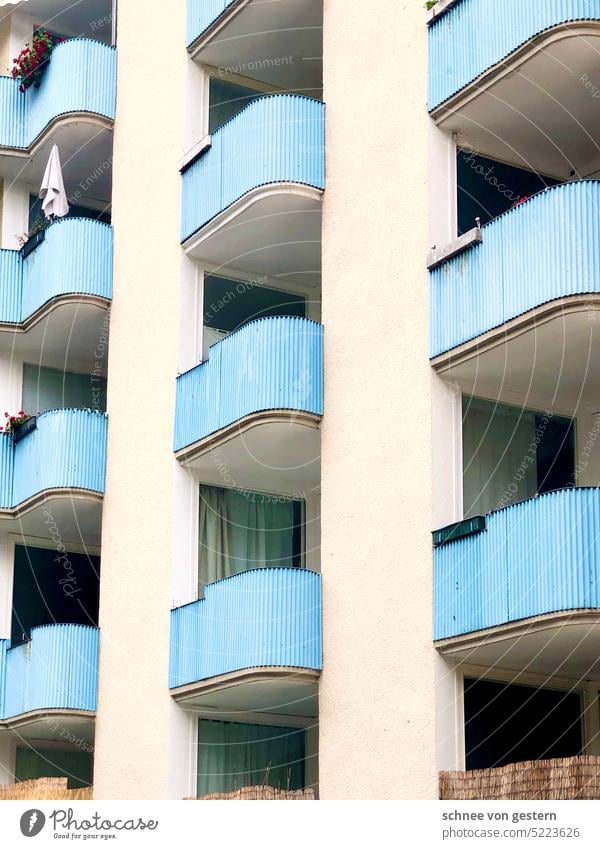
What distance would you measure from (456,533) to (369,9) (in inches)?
287

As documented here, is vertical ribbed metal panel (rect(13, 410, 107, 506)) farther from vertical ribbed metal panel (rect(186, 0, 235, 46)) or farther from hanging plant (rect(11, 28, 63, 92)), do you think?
hanging plant (rect(11, 28, 63, 92))

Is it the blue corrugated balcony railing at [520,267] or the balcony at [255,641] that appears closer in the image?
the blue corrugated balcony railing at [520,267]

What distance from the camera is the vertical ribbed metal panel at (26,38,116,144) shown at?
2712 cm

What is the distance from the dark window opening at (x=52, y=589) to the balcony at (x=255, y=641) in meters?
5.85

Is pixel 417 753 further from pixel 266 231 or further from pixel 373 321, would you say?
pixel 266 231

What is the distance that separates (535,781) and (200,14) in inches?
541

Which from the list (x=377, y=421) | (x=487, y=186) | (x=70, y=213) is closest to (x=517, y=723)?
(x=377, y=421)

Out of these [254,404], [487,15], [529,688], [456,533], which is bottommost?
[529,688]

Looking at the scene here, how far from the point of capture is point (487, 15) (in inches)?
720

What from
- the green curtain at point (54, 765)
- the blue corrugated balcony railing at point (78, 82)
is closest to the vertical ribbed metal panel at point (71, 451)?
the green curtain at point (54, 765)

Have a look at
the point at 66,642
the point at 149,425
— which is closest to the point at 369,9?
the point at 149,425

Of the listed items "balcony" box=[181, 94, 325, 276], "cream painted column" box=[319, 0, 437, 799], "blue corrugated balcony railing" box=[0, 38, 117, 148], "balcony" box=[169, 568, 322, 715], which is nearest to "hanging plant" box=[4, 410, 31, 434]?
"balcony" box=[181, 94, 325, 276]

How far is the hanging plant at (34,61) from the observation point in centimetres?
2852

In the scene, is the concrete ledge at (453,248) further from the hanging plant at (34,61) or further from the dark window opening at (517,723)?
the hanging plant at (34,61)
